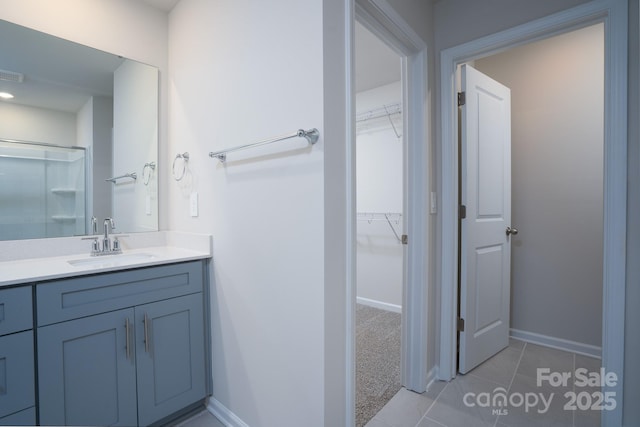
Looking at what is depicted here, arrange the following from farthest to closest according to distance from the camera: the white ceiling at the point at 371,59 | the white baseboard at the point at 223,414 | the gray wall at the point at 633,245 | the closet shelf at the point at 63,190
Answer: the white ceiling at the point at 371,59
the closet shelf at the point at 63,190
the white baseboard at the point at 223,414
the gray wall at the point at 633,245

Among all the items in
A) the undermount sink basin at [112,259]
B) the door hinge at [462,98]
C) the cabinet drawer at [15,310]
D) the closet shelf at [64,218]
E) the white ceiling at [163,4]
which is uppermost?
the white ceiling at [163,4]

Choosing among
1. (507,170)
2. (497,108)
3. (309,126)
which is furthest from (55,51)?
(507,170)

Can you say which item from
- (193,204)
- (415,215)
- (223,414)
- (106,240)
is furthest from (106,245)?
(415,215)

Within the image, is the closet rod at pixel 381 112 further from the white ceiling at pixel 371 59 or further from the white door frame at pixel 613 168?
the white door frame at pixel 613 168

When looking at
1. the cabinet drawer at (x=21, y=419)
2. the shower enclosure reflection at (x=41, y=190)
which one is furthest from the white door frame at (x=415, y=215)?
the shower enclosure reflection at (x=41, y=190)

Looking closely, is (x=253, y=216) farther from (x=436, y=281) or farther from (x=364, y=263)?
(x=364, y=263)

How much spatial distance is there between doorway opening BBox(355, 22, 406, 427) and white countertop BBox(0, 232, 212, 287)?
1.70 metres

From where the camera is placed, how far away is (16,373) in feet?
3.47

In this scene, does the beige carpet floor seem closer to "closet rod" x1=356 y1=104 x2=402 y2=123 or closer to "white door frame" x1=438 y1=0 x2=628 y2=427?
"white door frame" x1=438 y1=0 x2=628 y2=427

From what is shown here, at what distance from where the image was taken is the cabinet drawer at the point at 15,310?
3.39ft

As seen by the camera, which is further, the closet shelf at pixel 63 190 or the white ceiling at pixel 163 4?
the white ceiling at pixel 163 4

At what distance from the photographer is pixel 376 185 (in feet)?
11.1

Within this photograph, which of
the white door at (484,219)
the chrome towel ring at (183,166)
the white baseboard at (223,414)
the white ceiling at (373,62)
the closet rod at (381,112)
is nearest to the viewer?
the white baseboard at (223,414)

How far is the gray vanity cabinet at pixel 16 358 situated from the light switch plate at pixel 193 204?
2.67 feet
